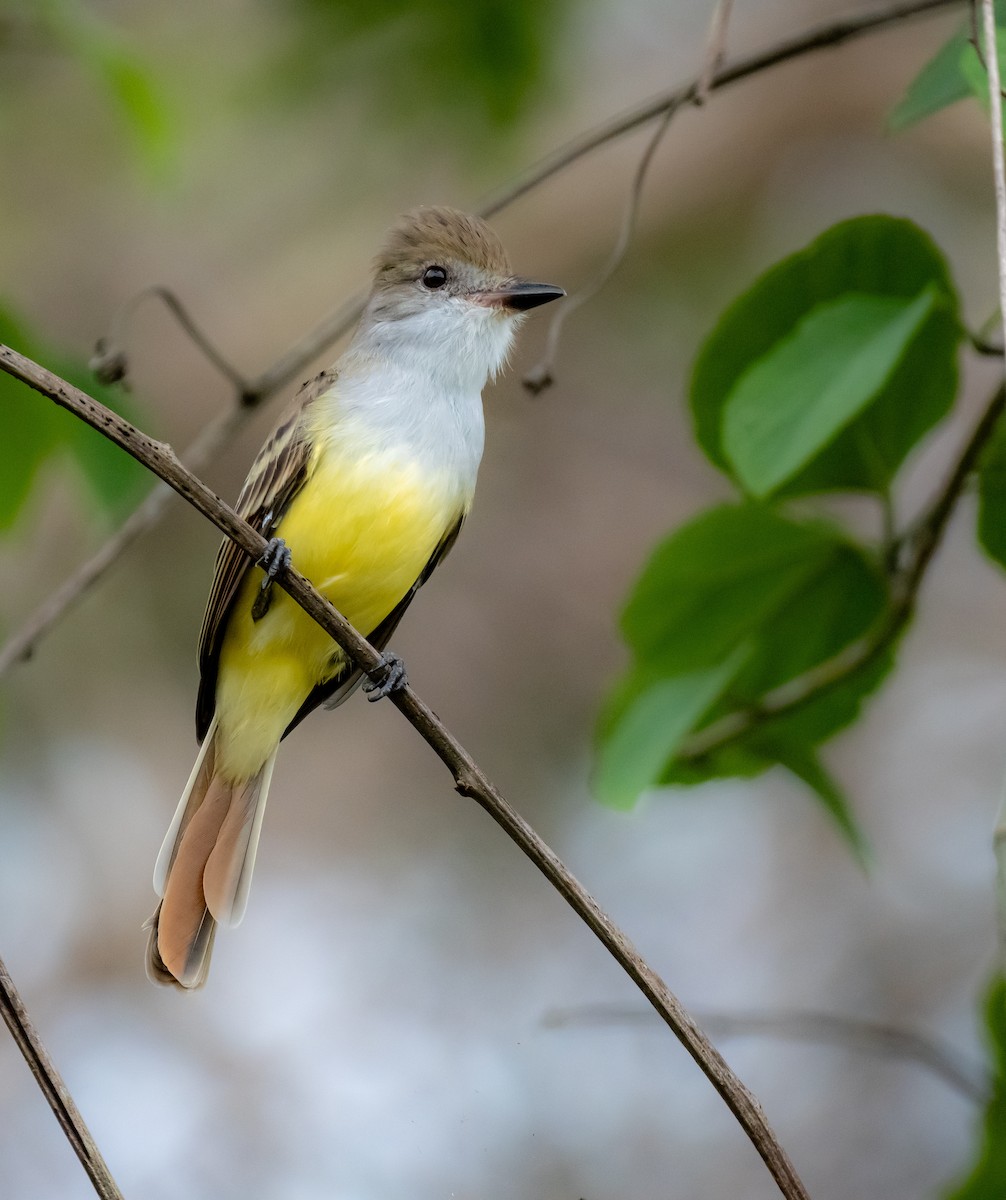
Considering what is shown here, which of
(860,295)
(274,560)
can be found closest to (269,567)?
(274,560)

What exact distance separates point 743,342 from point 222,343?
10.1 feet

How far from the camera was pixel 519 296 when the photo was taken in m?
2.60

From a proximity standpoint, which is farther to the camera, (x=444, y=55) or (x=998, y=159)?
(x=444, y=55)

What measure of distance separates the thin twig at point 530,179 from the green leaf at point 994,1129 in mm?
1297

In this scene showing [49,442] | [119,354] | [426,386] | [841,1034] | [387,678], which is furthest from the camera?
[426,386]

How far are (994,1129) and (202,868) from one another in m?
1.29

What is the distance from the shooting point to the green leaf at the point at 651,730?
1.86 meters

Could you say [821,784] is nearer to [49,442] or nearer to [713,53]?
[713,53]

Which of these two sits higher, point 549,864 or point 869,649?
point 549,864

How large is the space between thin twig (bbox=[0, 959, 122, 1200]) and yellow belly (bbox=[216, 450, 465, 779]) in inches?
46.9

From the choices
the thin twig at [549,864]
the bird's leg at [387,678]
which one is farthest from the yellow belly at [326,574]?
the thin twig at [549,864]

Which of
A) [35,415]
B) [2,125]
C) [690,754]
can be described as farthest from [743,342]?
[2,125]

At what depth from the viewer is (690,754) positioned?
6.80 feet

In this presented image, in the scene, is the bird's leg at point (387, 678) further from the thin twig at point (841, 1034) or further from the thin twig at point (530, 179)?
the thin twig at point (841, 1034)
